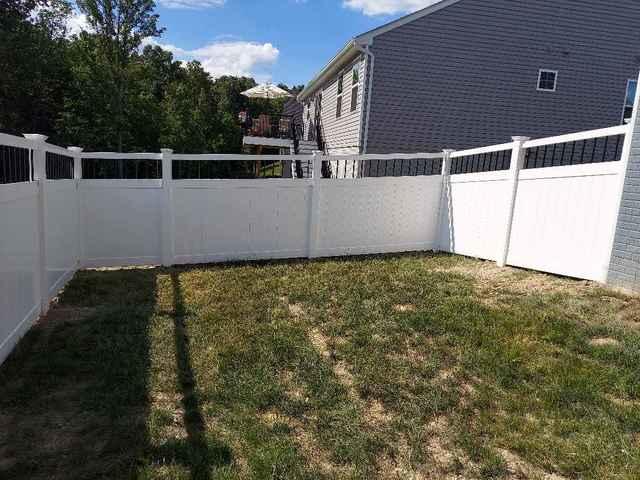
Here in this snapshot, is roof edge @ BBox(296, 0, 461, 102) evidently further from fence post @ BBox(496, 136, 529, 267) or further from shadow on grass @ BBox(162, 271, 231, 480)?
shadow on grass @ BBox(162, 271, 231, 480)

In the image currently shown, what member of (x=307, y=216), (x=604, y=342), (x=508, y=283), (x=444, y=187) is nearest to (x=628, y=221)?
(x=508, y=283)

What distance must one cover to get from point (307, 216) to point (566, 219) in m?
3.56

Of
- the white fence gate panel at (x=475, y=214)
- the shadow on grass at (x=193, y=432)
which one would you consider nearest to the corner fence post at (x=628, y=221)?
the white fence gate panel at (x=475, y=214)

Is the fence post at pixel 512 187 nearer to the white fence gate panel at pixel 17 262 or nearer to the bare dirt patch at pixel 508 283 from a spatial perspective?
the bare dirt patch at pixel 508 283

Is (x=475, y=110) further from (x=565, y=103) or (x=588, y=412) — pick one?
(x=588, y=412)

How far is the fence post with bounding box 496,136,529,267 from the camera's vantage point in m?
6.07

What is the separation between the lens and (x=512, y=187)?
6.14 metres

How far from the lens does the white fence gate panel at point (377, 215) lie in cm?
723

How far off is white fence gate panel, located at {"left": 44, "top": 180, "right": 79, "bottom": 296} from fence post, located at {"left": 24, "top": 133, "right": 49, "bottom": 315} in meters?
0.12

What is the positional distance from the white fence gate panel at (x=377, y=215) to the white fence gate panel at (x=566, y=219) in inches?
70.6

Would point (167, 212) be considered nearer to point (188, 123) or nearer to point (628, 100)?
point (628, 100)

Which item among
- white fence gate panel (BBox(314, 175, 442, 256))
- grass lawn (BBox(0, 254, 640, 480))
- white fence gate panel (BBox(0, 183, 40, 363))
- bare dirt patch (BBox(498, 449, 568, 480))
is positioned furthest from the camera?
white fence gate panel (BBox(314, 175, 442, 256))

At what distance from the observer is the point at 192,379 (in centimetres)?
326

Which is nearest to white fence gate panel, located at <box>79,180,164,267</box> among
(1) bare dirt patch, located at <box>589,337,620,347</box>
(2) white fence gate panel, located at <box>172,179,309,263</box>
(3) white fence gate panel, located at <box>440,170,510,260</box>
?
(2) white fence gate panel, located at <box>172,179,309,263</box>
